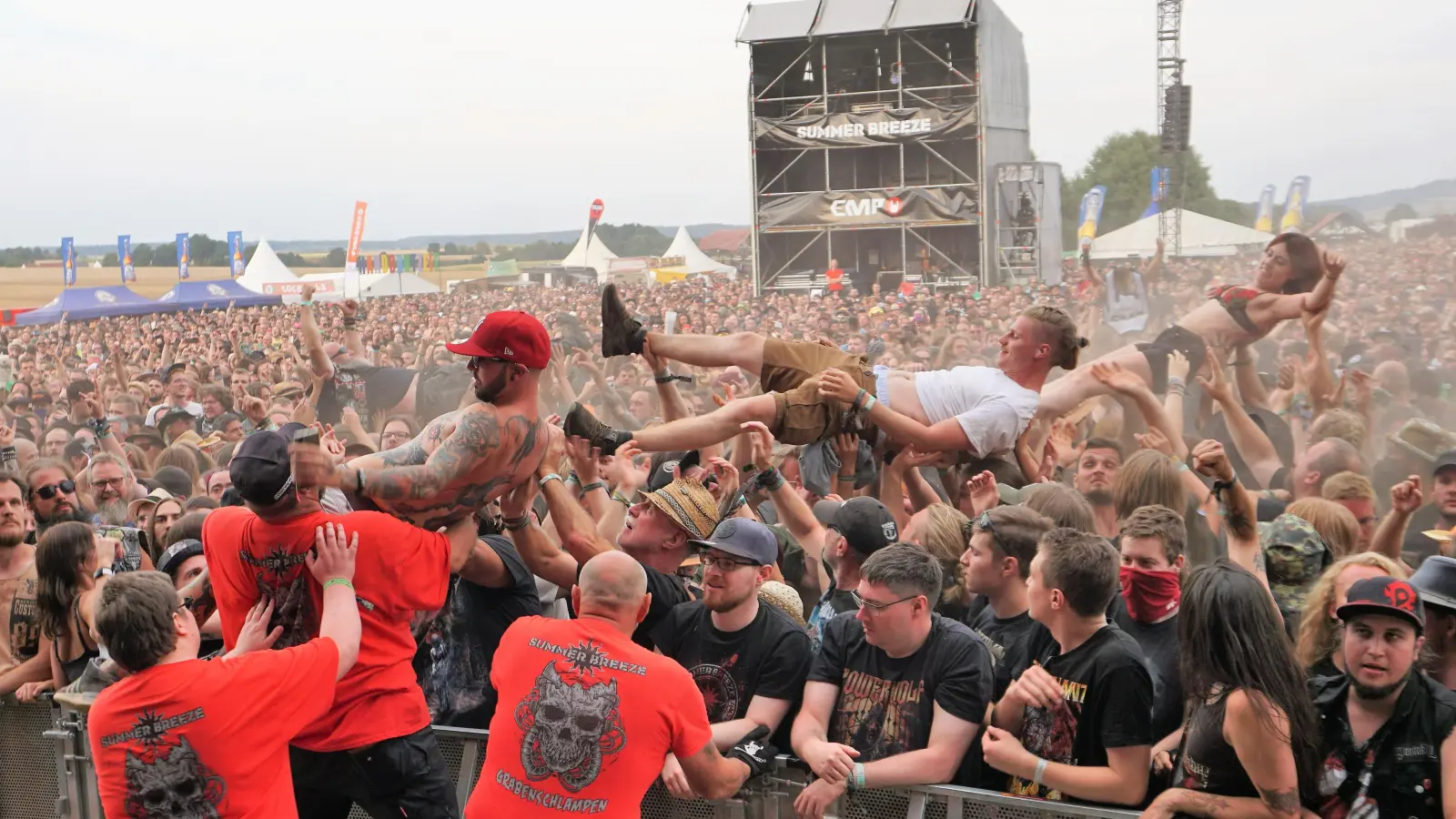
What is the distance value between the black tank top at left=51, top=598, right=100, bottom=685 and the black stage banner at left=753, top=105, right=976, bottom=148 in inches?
699

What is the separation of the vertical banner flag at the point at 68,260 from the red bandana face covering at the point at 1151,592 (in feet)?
65.7

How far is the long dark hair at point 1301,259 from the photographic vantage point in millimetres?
6008

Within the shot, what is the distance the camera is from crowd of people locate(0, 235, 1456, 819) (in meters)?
2.76

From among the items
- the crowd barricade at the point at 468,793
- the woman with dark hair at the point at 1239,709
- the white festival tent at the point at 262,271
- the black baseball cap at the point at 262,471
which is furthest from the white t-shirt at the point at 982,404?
the white festival tent at the point at 262,271

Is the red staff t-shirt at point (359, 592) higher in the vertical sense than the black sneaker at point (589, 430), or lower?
lower

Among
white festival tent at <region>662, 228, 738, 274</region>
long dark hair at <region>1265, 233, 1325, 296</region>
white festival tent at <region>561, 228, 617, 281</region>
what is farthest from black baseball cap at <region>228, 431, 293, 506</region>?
white festival tent at <region>662, 228, 738, 274</region>

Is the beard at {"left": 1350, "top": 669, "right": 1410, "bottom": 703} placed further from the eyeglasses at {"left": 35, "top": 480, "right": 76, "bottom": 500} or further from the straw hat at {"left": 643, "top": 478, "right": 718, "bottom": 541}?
the eyeglasses at {"left": 35, "top": 480, "right": 76, "bottom": 500}

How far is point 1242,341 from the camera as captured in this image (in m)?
6.34

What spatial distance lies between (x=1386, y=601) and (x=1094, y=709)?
2.24ft

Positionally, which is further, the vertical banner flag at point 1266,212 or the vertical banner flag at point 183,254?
the vertical banner flag at point 183,254

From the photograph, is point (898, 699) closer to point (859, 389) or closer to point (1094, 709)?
point (1094, 709)

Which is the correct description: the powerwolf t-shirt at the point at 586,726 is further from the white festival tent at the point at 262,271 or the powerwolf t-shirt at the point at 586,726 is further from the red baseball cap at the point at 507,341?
the white festival tent at the point at 262,271

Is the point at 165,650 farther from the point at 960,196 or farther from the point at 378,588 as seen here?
the point at 960,196

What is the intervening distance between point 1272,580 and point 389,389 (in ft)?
20.6
